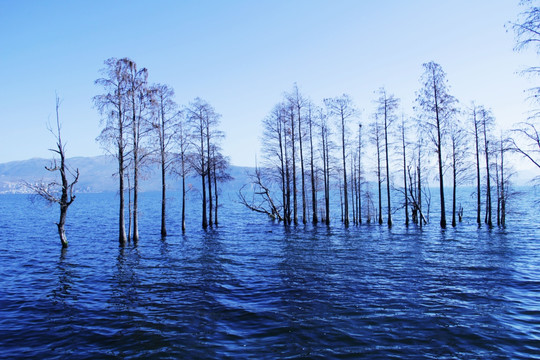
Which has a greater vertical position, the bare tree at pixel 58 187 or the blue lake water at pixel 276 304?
the bare tree at pixel 58 187

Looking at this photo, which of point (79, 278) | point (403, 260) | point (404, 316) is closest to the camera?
point (404, 316)

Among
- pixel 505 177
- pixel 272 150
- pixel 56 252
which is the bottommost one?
pixel 56 252

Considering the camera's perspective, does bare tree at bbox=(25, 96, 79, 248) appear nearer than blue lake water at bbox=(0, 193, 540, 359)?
No

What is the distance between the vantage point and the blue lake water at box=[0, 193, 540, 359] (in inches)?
303

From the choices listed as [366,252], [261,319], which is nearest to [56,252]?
[261,319]

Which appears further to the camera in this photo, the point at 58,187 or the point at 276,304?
the point at 58,187

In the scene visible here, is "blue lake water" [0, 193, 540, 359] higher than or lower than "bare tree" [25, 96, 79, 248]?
lower

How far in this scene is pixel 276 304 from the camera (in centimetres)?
1062

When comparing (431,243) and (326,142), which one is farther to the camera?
(326,142)

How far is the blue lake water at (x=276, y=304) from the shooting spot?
25.3ft

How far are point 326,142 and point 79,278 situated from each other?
30055mm

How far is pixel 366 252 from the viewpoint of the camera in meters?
19.8

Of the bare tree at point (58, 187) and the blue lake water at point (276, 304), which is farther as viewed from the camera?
the bare tree at point (58, 187)

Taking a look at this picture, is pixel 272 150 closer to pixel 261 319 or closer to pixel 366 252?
pixel 366 252
